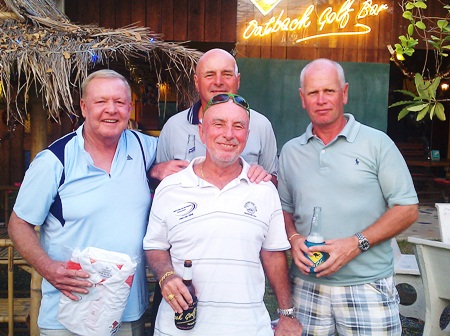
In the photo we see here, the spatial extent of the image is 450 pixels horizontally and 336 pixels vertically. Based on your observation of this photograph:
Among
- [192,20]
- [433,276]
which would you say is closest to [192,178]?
[433,276]

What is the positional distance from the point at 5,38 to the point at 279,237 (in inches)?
134

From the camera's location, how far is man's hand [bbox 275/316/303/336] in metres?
2.15

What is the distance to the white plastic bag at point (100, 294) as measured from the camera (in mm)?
1978

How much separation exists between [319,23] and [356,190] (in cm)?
577

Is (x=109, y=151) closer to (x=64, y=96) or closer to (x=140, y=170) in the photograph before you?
(x=140, y=170)

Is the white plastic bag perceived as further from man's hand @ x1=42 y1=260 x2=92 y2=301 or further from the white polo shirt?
the white polo shirt

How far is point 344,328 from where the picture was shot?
2.34 m

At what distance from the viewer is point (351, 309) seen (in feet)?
7.59

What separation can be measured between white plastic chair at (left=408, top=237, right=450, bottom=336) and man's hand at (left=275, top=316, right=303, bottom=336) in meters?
1.49

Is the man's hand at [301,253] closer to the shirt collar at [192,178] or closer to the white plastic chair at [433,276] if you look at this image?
the shirt collar at [192,178]

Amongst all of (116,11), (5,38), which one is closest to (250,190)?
(5,38)

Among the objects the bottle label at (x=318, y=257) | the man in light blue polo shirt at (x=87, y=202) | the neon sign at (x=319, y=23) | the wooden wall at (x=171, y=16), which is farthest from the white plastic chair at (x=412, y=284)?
the wooden wall at (x=171, y=16)

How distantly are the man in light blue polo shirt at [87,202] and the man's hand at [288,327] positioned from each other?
0.74 metres

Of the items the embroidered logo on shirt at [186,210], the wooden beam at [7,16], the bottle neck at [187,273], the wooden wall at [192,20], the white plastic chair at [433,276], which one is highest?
the wooden wall at [192,20]
